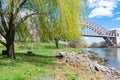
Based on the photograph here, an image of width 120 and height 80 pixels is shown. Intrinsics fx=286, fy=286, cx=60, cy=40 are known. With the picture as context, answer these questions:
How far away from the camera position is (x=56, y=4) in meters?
17.1

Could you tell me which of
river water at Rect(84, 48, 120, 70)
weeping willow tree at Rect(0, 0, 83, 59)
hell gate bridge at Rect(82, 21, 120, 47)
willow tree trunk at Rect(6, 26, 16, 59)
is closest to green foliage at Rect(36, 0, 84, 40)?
weeping willow tree at Rect(0, 0, 83, 59)

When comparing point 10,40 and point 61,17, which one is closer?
point 61,17

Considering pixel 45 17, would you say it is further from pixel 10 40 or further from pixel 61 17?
pixel 10 40

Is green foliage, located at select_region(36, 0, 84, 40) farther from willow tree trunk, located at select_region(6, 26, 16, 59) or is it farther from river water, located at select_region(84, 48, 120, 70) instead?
river water, located at select_region(84, 48, 120, 70)

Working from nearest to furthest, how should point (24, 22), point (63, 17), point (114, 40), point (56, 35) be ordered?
point (63, 17)
point (56, 35)
point (24, 22)
point (114, 40)

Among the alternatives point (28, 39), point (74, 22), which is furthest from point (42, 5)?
point (28, 39)

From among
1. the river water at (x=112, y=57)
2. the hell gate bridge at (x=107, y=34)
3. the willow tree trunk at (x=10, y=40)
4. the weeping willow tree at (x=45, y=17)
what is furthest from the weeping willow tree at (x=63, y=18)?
the hell gate bridge at (x=107, y=34)

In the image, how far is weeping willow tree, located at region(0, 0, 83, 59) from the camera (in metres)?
17.2

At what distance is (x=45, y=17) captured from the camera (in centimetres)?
1861

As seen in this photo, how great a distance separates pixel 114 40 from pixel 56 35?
113 metres

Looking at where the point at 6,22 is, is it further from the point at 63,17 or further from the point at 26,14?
the point at 63,17

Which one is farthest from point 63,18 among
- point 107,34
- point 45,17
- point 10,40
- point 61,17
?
point 107,34

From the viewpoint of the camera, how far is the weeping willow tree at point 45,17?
17.2 meters

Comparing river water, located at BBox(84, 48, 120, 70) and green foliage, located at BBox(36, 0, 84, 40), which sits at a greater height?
green foliage, located at BBox(36, 0, 84, 40)
